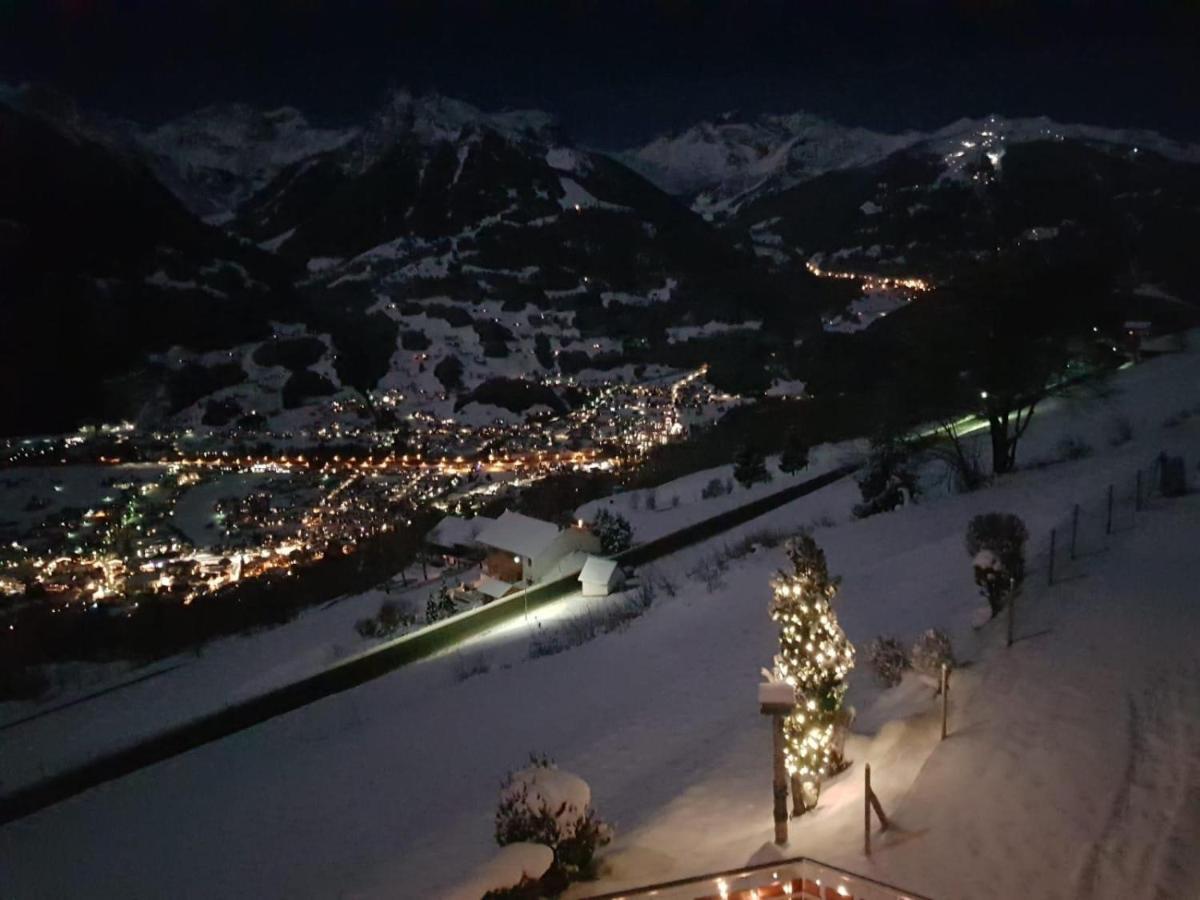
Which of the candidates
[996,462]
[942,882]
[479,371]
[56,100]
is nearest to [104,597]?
[996,462]

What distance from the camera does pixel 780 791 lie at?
561 cm

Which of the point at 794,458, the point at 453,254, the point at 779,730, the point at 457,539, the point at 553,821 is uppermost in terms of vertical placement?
the point at 453,254

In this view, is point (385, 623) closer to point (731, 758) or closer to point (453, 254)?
point (731, 758)

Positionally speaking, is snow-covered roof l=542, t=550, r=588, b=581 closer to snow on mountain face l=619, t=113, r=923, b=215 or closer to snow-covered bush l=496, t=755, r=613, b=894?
snow-covered bush l=496, t=755, r=613, b=894

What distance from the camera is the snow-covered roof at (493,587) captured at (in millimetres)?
17906

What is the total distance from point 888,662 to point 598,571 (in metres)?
9.59

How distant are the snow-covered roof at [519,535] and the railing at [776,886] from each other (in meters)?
13.9

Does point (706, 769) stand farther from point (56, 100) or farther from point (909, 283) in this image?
point (56, 100)

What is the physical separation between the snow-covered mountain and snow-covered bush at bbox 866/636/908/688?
7614 cm

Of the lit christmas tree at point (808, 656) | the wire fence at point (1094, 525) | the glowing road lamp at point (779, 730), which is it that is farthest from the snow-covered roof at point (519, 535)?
the glowing road lamp at point (779, 730)

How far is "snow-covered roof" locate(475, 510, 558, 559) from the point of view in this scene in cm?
1856

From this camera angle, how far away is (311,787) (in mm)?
9609

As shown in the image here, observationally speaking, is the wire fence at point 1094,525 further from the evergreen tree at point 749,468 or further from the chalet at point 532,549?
the evergreen tree at point 749,468

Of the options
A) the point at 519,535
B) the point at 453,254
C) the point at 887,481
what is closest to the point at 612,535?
the point at 519,535
